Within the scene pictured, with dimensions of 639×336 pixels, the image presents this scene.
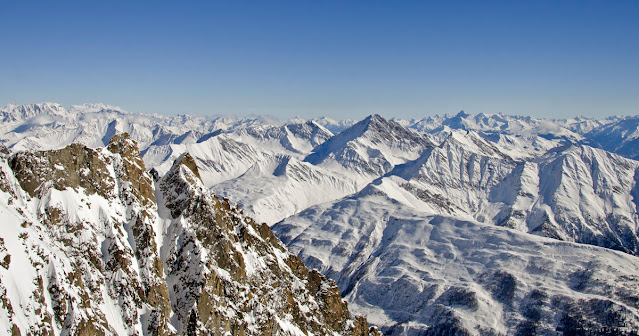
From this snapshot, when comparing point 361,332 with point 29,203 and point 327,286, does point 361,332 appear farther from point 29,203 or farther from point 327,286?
point 29,203

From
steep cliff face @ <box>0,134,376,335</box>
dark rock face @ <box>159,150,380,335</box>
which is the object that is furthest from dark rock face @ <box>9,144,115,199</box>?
dark rock face @ <box>159,150,380,335</box>

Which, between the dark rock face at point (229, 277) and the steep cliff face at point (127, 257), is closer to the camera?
the steep cliff face at point (127, 257)

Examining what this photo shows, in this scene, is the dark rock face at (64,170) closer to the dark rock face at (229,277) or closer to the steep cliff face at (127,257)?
the steep cliff face at (127,257)

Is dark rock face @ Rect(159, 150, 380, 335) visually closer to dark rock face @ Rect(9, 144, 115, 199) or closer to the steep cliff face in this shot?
the steep cliff face

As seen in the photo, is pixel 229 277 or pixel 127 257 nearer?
pixel 127 257

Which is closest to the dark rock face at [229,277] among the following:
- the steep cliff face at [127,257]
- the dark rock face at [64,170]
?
the steep cliff face at [127,257]

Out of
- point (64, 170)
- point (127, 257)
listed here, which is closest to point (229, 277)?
point (127, 257)

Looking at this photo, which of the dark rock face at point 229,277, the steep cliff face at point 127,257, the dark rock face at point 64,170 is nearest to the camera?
the steep cliff face at point 127,257

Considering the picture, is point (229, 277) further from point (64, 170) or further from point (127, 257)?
point (64, 170)
